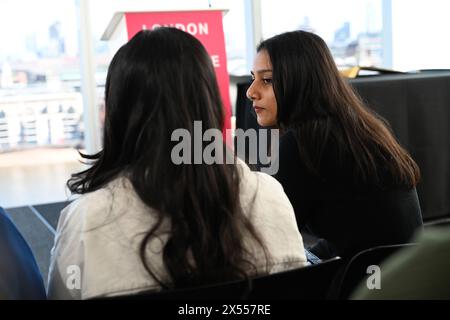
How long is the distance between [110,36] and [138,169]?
Answer: 282 cm

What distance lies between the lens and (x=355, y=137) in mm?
1702

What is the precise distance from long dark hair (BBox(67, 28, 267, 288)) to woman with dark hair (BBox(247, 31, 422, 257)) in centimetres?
62

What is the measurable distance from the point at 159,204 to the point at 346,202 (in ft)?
2.70

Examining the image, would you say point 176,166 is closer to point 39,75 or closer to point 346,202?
point 346,202

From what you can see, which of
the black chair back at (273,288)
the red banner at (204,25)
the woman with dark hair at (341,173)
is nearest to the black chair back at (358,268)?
the black chair back at (273,288)

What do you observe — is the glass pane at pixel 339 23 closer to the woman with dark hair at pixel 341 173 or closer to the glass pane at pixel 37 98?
the glass pane at pixel 37 98

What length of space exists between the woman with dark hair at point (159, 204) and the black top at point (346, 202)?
1.89 ft

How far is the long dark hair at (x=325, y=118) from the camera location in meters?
1.69

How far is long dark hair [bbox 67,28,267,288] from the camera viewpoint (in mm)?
1049

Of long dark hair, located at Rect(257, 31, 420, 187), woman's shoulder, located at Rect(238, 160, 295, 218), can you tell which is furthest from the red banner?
woman's shoulder, located at Rect(238, 160, 295, 218)

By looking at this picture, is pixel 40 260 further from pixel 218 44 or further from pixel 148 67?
pixel 148 67
